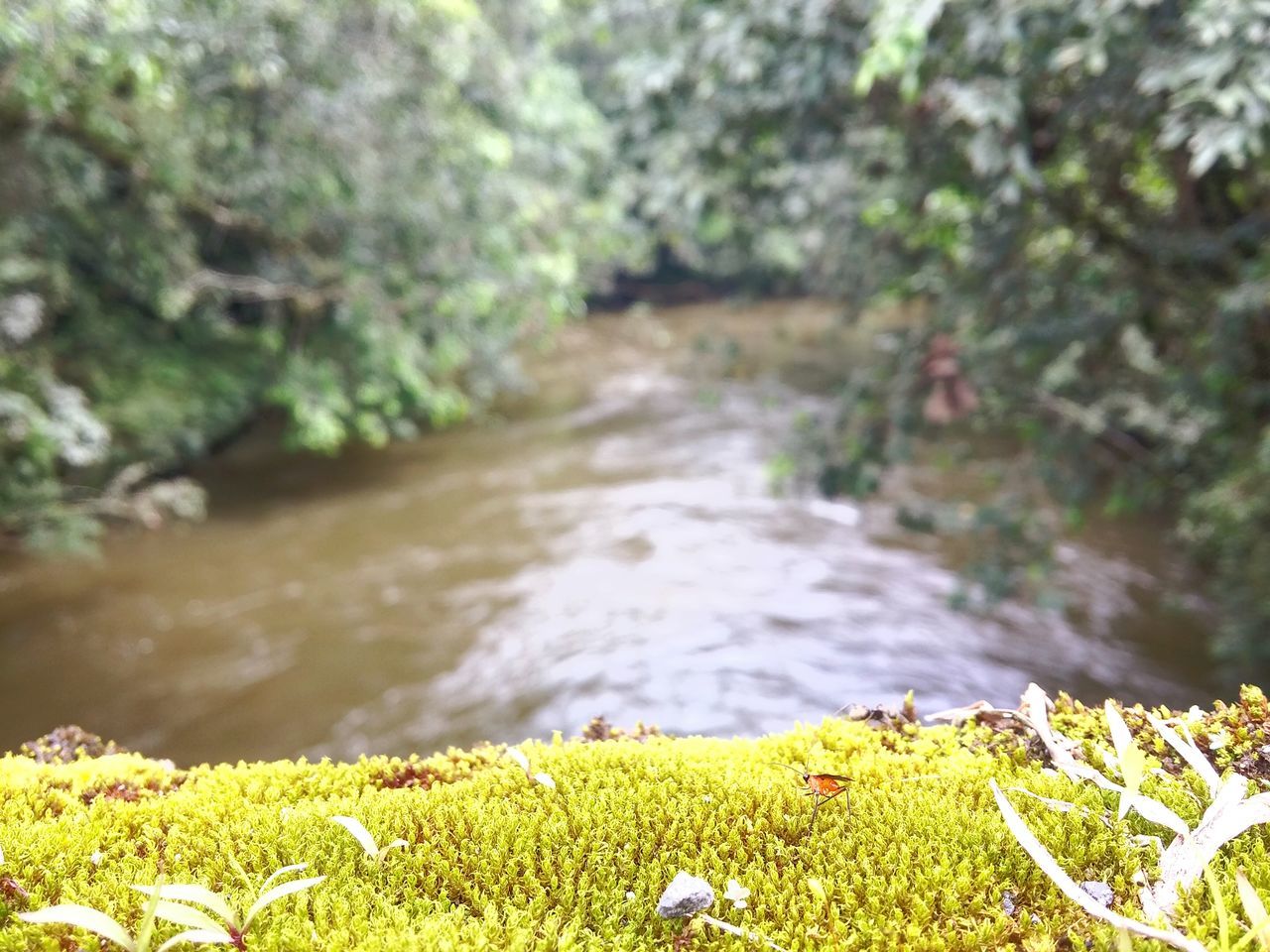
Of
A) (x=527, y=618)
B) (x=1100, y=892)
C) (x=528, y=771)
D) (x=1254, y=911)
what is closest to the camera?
(x=1254, y=911)

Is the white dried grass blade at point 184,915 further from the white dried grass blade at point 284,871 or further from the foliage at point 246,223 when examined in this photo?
the foliage at point 246,223

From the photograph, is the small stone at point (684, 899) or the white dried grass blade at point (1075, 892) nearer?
the white dried grass blade at point (1075, 892)

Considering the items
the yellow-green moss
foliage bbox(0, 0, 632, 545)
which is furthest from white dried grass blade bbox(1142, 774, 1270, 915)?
foliage bbox(0, 0, 632, 545)

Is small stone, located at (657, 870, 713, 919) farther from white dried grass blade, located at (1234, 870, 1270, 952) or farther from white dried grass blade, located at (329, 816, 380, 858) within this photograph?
white dried grass blade, located at (1234, 870, 1270, 952)

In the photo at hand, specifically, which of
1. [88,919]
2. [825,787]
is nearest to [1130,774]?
[825,787]

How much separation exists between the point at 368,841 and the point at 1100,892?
0.96 m

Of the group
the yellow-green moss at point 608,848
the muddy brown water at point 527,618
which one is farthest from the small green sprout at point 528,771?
the muddy brown water at point 527,618

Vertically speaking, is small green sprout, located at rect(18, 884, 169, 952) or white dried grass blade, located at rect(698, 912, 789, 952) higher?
white dried grass blade, located at rect(698, 912, 789, 952)

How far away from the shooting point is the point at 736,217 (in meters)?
5.30

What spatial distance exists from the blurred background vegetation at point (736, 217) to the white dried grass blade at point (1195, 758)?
6.16ft

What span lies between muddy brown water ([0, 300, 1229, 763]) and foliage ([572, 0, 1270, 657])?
0.71 m

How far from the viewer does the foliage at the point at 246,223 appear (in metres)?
4.40

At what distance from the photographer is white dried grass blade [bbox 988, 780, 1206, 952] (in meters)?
0.81

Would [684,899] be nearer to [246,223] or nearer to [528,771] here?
[528,771]
